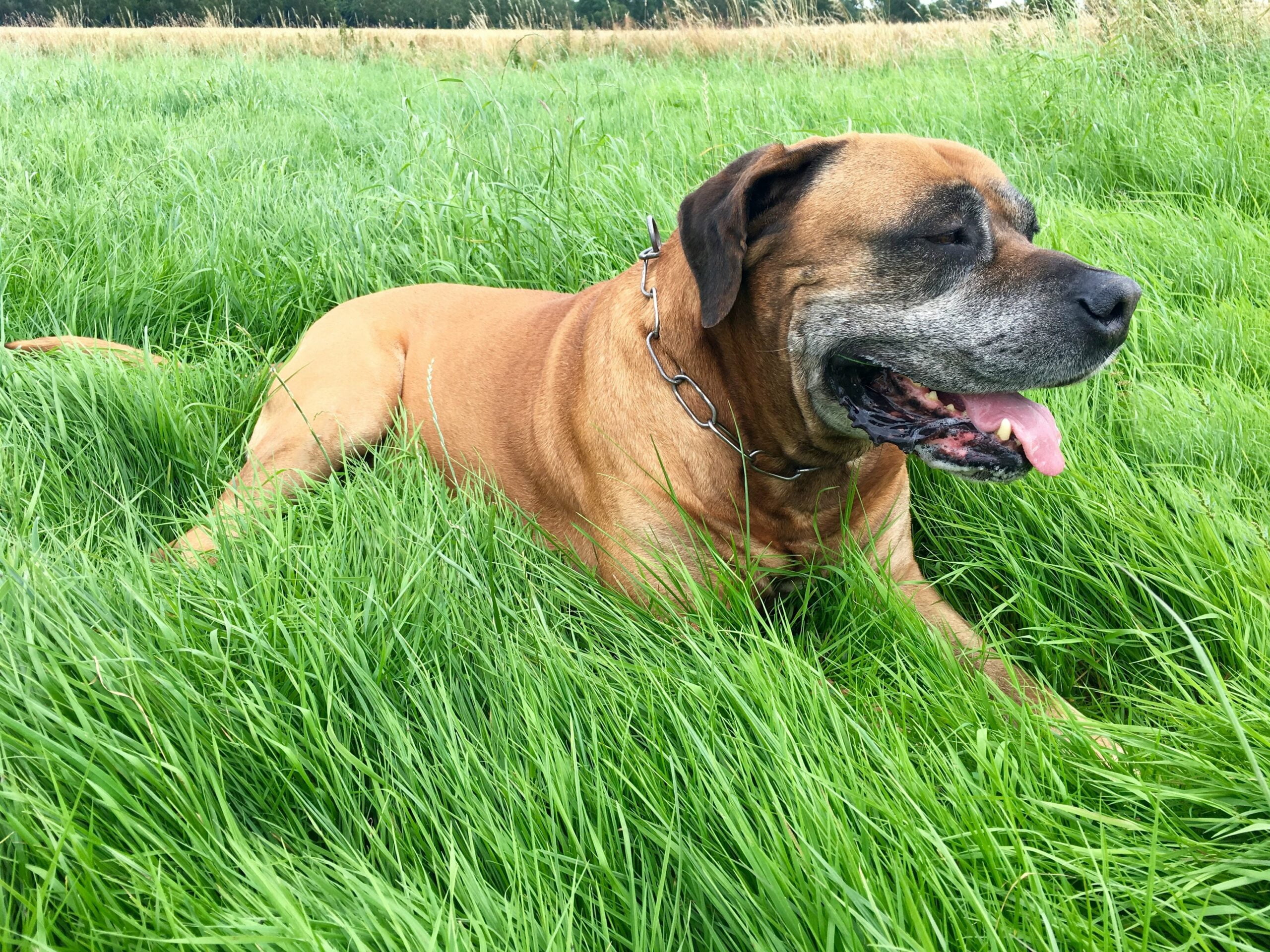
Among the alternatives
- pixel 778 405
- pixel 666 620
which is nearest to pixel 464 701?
pixel 666 620

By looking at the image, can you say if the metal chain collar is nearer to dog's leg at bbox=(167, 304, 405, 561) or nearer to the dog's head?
the dog's head

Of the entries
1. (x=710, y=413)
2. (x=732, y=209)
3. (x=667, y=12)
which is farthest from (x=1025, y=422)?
(x=667, y=12)

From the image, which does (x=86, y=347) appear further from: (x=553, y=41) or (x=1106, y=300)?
(x=553, y=41)

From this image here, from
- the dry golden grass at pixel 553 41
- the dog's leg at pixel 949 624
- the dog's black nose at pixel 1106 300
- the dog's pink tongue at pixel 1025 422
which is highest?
the dry golden grass at pixel 553 41

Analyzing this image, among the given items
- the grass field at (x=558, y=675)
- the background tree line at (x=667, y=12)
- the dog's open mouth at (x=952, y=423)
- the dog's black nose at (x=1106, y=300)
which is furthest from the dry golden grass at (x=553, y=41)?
the dog's black nose at (x=1106, y=300)

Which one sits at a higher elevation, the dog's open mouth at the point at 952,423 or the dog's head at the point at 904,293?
the dog's head at the point at 904,293

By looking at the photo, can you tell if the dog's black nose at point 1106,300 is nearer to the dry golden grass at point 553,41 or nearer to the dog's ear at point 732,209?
the dog's ear at point 732,209

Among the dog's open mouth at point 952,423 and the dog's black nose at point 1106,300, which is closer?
the dog's black nose at point 1106,300

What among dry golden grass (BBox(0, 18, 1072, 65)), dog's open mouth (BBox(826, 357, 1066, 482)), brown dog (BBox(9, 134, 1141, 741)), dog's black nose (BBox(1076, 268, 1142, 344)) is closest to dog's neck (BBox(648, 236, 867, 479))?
brown dog (BBox(9, 134, 1141, 741))

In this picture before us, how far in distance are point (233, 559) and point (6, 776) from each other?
0.70 meters

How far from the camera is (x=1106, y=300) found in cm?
207

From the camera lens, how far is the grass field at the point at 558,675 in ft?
4.27

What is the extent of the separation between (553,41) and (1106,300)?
9.30m

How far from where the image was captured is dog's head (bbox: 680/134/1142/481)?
2135mm
